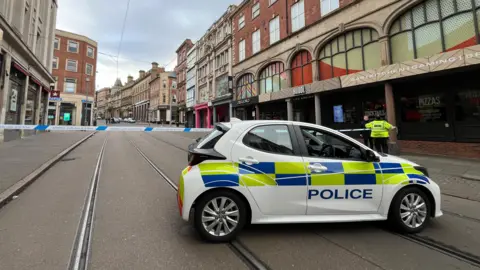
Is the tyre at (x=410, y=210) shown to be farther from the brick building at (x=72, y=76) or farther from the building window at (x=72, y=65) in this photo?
the building window at (x=72, y=65)

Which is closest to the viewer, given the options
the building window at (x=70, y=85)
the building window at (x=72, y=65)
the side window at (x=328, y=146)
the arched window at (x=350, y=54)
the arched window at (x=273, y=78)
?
the side window at (x=328, y=146)

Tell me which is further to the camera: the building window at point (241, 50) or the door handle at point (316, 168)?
the building window at point (241, 50)

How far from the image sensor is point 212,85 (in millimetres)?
33406

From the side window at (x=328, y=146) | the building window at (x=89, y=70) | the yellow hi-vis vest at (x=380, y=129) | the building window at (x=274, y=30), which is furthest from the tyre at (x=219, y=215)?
the building window at (x=89, y=70)

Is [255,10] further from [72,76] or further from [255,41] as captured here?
[72,76]

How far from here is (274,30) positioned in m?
21.3

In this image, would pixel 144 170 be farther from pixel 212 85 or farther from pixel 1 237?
pixel 212 85

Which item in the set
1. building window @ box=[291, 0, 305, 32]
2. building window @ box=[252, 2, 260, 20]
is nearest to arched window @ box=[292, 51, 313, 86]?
building window @ box=[291, 0, 305, 32]

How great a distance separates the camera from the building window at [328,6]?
15.9 metres

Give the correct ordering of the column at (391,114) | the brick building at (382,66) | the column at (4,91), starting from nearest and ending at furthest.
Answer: the brick building at (382,66) < the column at (391,114) < the column at (4,91)

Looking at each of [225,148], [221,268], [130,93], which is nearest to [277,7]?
[225,148]

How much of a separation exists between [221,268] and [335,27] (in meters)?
16.8

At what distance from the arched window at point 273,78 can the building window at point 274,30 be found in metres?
2.08

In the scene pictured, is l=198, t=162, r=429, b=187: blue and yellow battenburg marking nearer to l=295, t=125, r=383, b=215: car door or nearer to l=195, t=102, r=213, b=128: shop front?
l=295, t=125, r=383, b=215: car door
